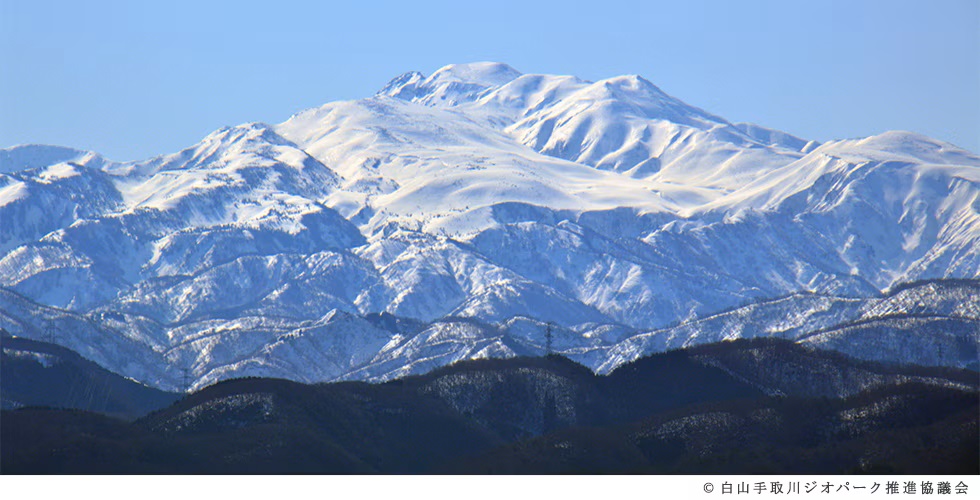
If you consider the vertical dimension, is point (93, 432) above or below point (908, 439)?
above

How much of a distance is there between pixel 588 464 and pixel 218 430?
1796 inches

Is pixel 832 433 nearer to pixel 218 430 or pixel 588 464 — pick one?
pixel 588 464

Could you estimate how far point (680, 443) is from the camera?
19700 centimetres

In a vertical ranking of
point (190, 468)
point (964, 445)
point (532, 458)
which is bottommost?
point (964, 445)

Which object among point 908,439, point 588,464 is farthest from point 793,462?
point 588,464

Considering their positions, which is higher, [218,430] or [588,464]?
[218,430]

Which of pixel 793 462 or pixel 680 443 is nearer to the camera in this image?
pixel 793 462

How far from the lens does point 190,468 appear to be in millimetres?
179875
